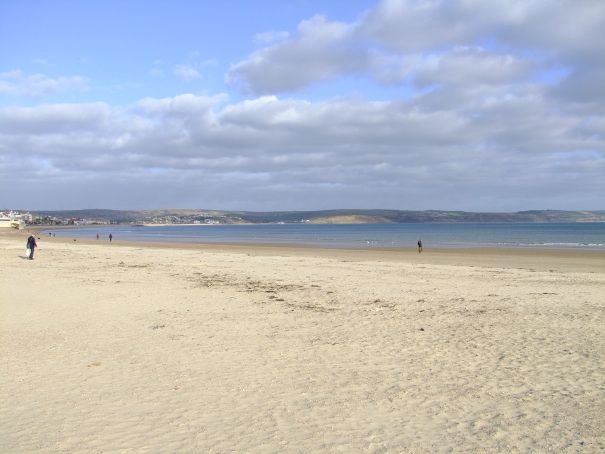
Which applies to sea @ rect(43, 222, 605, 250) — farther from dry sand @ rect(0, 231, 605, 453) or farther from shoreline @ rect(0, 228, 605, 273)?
dry sand @ rect(0, 231, 605, 453)

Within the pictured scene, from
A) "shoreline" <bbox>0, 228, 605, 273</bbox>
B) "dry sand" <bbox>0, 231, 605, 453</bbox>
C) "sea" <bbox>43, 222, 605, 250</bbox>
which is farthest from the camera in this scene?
"sea" <bbox>43, 222, 605, 250</bbox>

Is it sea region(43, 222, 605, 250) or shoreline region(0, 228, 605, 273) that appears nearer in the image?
shoreline region(0, 228, 605, 273)

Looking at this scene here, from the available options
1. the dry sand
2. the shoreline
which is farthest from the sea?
the dry sand

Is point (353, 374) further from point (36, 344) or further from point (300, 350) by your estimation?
point (36, 344)

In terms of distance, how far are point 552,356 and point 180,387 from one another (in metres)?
5.27

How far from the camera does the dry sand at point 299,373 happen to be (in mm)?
4441

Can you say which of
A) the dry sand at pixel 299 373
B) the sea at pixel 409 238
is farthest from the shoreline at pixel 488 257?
the dry sand at pixel 299 373

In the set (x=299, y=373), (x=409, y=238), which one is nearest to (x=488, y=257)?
(x=299, y=373)

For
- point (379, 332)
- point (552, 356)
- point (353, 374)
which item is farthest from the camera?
point (379, 332)

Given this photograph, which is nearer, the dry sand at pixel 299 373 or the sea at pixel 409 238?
the dry sand at pixel 299 373

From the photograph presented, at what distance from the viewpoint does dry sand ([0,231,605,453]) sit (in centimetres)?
444

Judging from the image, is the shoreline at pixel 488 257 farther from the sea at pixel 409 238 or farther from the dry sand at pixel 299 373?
the dry sand at pixel 299 373

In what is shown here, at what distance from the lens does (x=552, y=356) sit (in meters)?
7.09

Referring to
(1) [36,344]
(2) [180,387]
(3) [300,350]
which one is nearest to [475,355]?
(3) [300,350]
